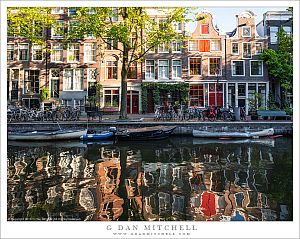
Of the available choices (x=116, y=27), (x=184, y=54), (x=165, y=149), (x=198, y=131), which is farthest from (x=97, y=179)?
(x=184, y=54)

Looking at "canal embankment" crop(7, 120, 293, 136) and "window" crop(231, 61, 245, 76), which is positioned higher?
"window" crop(231, 61, 245, 76)

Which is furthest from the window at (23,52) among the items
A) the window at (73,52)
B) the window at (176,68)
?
the window at (176,68)

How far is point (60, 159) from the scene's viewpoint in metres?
11.0

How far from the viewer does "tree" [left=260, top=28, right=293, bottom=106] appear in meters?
24.8

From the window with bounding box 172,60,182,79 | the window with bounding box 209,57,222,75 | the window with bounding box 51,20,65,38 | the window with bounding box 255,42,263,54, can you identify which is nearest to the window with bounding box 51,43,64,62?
the window with bounding box 51,20,65,38

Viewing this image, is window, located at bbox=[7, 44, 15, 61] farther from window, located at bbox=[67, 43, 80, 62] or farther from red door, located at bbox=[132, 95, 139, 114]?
red door, located at bbox=[132, 95, 139, 114]

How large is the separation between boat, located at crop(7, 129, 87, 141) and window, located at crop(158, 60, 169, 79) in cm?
1200

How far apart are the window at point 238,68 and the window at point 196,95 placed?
3.20 metres

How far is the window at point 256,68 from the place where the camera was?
26.2 m

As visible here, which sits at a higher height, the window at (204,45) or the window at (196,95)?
the window at (204,45)

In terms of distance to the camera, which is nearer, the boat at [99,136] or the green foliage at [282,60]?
the boat at [99,136]

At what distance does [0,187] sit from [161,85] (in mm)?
21721

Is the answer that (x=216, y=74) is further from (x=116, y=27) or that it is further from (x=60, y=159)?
(x=60, y=159)

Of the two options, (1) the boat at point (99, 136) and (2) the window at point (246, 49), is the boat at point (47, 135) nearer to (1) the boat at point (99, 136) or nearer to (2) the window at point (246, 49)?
(1) the boat at point (99, 136)
